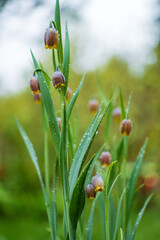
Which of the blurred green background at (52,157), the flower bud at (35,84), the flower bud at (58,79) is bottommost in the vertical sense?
the flower bud at (58,79)

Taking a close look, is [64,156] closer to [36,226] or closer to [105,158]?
[105,158]

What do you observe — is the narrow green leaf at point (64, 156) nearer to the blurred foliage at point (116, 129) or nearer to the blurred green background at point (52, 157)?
the blurred green background at point (52, 157)

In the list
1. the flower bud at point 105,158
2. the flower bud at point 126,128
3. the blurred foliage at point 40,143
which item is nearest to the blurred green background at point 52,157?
the blurred foliage at point 40,143

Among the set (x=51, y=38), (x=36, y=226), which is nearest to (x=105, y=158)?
(x=51, y=38)

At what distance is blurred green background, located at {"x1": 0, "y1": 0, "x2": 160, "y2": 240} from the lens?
3.54 metres

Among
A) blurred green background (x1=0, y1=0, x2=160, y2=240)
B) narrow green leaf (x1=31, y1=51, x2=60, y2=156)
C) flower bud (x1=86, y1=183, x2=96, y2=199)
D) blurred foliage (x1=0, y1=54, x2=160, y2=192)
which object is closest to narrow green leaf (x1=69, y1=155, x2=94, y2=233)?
flower bud (x1=86, y1=183, x2=96, y2=199)

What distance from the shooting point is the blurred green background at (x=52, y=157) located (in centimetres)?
354

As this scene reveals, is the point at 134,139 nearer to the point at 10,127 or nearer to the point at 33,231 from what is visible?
the point at 10,127

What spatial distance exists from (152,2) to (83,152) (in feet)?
11.3

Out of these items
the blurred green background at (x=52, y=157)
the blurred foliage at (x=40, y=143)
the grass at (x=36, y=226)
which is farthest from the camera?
the blurred foliage at (x=40, y=143)

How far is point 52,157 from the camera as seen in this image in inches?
203

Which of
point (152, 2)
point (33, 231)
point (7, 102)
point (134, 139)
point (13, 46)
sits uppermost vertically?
point (7, 102)

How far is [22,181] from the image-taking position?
462cm

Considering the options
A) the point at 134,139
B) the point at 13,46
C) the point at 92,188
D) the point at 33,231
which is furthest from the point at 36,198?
the point at 92,188
